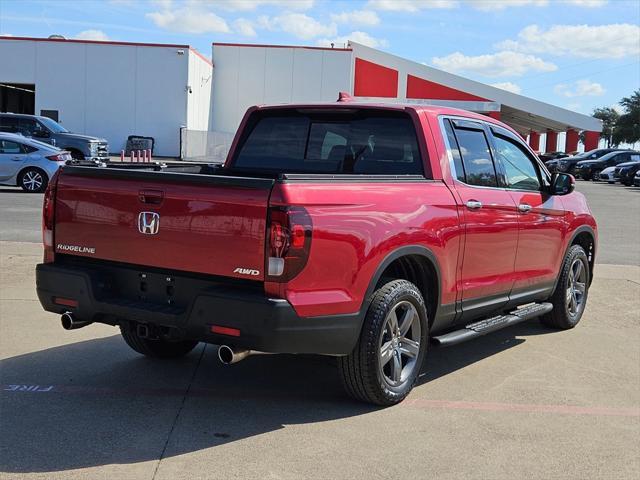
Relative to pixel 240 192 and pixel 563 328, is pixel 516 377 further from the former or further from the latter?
pixel 240 192

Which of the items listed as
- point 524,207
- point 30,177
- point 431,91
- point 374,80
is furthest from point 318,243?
point 431,91

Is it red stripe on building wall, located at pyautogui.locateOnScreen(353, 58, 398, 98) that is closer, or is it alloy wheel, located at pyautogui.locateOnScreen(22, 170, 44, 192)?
alloy wheel, located at pyautogui.locateOnScreen(22, 170, 44, 192)

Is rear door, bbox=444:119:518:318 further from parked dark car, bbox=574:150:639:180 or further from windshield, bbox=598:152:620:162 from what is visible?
windshield, bbox=598:152:620:162

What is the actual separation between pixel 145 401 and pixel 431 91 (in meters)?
43.7

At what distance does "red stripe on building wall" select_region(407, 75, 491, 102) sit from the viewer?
46.0 meters

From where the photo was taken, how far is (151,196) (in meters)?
4.36

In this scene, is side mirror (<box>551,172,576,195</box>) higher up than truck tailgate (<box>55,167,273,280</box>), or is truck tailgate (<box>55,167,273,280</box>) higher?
side mirror (<box>551,172,576,195</box>)

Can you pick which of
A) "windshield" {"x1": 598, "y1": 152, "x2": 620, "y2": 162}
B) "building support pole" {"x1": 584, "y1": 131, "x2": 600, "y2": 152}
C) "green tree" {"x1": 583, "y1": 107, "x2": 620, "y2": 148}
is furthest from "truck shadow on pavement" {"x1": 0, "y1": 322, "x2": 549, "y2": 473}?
"green tree" {"x1": 583, "y1": 107, "x2": 620, "y2": 148}

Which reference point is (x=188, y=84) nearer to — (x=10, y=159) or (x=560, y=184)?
(x=10, y=159)

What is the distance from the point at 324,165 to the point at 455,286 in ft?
4.51

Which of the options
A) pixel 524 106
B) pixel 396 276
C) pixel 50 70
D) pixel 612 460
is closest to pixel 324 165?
pixel 396 276

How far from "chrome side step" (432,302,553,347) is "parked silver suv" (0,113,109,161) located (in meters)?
19.3

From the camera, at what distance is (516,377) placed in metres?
5.67

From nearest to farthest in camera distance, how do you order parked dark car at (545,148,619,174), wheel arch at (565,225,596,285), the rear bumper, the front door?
the rear bumper < wheel arch at (565,225,596,285) < the front door < parked dark car at (545,148,619,174)
